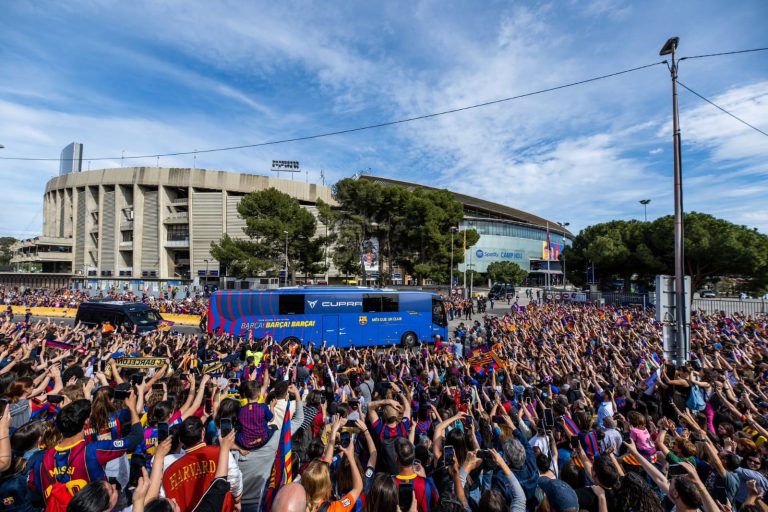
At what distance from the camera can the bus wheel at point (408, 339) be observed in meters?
19.1

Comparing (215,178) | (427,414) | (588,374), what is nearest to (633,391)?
(588,374)

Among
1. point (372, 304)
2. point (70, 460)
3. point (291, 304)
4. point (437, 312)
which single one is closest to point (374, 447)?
point (70, 460)

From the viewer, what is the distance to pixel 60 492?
2.68m

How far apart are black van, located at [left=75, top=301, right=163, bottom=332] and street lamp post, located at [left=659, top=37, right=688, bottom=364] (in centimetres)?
1943

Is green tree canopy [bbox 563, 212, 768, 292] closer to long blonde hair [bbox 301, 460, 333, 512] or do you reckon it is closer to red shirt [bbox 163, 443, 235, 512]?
long blonde hair [bbox 301, 460, 333, 512]

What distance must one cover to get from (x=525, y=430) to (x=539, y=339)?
983cm

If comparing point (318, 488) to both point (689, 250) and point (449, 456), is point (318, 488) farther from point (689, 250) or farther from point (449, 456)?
point (689, 250)

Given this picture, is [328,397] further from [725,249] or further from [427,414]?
[725,249]

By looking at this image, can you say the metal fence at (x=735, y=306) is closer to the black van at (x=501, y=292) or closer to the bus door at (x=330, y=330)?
the black van at (x=501, y=292)

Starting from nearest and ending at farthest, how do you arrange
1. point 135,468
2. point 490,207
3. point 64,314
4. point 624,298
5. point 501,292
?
point 135,468
point 64,314
point 624,298
point 501,292
point 490,207

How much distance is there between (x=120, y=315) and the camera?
1766 centimetres

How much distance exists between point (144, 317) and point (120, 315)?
0.96 meters

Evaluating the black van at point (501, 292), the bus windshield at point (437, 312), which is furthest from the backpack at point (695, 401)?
the black van at point (501, 292)

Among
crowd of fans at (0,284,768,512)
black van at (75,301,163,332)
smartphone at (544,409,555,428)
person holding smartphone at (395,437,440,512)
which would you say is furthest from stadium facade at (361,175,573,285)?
person holding smartphone at (395,437,440,512)
